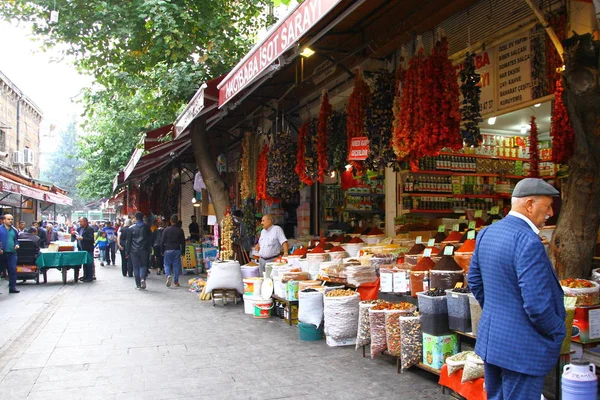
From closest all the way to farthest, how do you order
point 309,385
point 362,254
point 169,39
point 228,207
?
point 309,385, point 362,254, point 169,39, point 228,207

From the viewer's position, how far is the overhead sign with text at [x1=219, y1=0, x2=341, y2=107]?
4789mm

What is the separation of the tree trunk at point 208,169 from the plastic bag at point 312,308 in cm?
528

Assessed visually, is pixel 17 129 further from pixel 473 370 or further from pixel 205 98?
pixel 473 370

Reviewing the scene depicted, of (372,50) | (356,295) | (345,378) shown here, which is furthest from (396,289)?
(372,50)

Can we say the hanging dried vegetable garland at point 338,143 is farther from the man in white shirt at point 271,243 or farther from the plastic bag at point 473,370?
the plastic bag at point 473,370

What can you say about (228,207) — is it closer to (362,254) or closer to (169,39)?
(169,39)

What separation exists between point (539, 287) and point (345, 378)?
3.02m

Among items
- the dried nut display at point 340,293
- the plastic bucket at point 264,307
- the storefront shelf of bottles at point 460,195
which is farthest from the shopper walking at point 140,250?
the dried nut display at point 340,293

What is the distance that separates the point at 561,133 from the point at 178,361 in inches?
194

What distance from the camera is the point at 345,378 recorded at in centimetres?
547

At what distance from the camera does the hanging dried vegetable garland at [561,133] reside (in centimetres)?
493

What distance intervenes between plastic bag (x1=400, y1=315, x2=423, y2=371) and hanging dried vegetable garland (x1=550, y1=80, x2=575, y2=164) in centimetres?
216

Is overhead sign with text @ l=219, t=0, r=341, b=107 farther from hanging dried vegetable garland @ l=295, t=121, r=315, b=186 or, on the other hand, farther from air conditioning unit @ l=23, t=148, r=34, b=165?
air conditioning unit @ l=23, t=148, r=34, b=165

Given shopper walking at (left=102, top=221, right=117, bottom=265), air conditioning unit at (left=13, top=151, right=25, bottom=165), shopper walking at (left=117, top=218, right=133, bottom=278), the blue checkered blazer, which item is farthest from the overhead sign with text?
air conditioning unit at (left=13, top=151, right=25, bottom=165)
